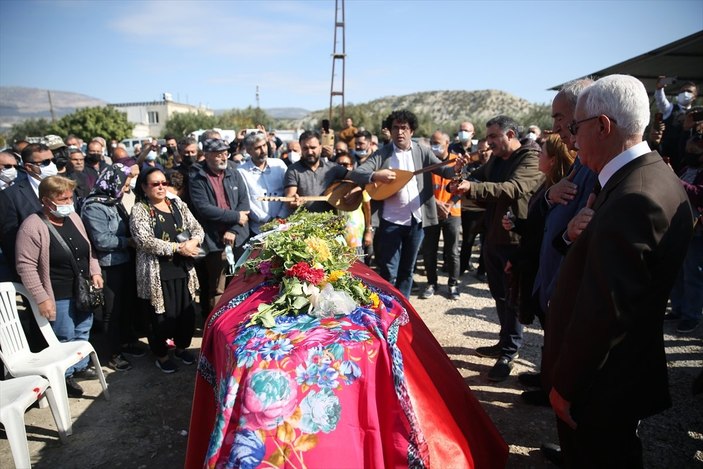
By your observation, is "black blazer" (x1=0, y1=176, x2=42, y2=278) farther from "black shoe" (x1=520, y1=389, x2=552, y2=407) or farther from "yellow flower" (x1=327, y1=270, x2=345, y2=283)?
"black shoe" (x1=520, y1=389, x2=552, y2=407)

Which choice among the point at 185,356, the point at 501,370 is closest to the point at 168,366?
the point at 185,356

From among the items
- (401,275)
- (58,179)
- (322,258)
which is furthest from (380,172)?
(58,179)

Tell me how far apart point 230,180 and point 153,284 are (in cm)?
153

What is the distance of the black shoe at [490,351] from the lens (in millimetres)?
4503

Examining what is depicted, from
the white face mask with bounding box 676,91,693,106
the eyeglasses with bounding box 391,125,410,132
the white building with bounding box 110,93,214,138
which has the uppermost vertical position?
the white building with bounding box 110,93,214,138

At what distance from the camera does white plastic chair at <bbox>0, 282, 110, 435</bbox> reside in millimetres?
3381

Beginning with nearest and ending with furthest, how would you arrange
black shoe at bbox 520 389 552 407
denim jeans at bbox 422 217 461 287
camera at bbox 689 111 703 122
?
black shoe at bbox 520 389 552 407 → camera at bbox 689 111 703 122 → denim jeans at bbox 422 217 461 287

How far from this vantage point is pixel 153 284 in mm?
4172

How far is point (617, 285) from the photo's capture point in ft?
5.39

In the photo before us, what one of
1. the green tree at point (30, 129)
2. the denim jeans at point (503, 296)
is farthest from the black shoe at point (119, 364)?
the green tree at point (30, 129)

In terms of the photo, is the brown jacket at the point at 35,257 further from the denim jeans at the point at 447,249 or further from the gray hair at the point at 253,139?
the denim jeans at the point at 447,249

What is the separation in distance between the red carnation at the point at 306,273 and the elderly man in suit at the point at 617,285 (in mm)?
1329

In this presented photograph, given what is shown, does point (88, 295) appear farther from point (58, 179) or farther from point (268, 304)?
point (268, 304)

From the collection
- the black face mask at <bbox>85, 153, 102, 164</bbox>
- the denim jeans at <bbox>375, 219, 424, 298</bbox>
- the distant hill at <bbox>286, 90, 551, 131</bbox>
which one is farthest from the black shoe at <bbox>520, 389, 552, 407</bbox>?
the distant hill at <bbox>286, 90, 551, 131</bbox>
